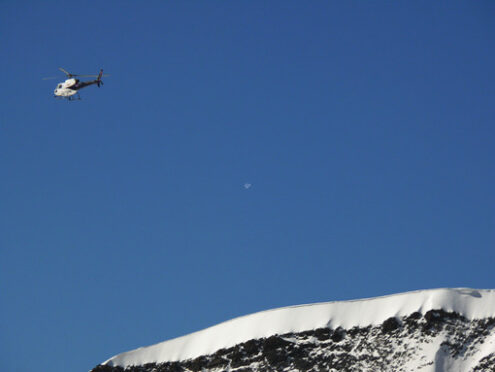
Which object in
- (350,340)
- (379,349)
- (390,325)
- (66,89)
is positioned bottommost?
(379,349)

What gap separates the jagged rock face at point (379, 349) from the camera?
58.1 m

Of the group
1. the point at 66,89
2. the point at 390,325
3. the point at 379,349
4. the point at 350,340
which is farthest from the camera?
the point at 66,89

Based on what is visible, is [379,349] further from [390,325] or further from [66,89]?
[66,89]

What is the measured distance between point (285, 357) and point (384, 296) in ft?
27.7

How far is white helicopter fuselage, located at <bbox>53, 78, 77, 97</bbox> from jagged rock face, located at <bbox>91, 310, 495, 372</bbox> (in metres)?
30.1

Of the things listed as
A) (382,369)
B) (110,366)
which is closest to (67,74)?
(110,366)

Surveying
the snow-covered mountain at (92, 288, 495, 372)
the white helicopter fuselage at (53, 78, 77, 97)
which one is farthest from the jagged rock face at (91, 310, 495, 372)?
the white helicopter fuselage at (53, 78, 77, 97)

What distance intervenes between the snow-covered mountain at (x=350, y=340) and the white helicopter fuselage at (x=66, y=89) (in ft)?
87.0

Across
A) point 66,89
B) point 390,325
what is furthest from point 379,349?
point 66,89

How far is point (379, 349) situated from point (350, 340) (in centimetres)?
248

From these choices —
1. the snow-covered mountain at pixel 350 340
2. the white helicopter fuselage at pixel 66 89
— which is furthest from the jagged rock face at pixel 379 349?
the white helicopter fuselage at pixel 66 89

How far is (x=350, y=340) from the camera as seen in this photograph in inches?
2454

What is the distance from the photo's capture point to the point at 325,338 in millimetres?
63375

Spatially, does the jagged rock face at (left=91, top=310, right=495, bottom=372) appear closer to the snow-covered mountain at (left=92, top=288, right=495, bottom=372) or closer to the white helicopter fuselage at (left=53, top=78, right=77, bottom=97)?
the snow-covered mountain at (left=92, top=288, right=495, bottom=372)
